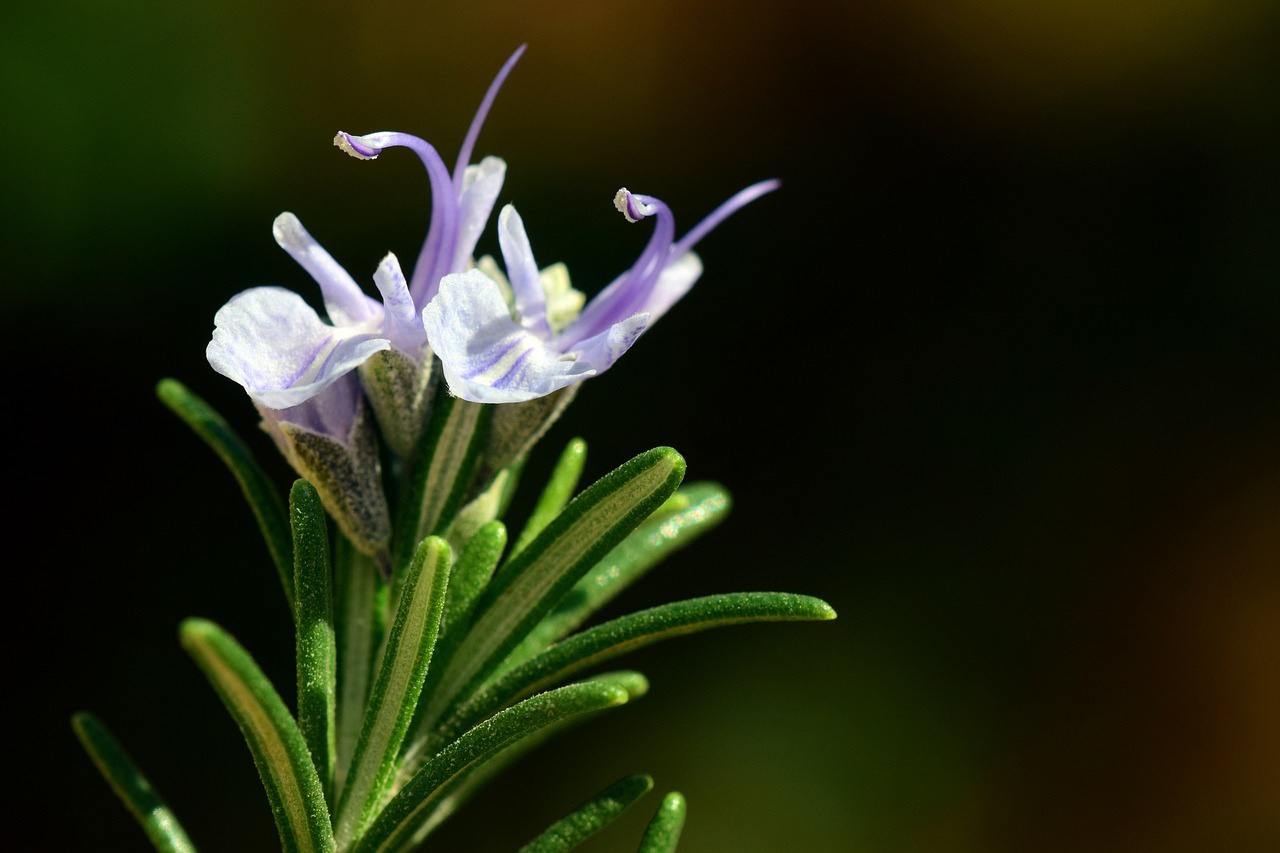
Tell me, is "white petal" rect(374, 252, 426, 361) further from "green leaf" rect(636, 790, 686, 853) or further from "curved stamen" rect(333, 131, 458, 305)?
"green leaf" rect(636, 790, 686, 853)

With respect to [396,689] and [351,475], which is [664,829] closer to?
[396,689]

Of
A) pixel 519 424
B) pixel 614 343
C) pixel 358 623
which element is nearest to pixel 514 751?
pixel 358 623

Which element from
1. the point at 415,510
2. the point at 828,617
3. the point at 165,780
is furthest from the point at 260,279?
the point at 828,617

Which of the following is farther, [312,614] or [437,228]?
[437,228]

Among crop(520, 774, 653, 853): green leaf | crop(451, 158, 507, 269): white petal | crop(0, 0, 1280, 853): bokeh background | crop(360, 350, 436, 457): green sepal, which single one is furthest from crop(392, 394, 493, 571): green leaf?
crop(0, 0, 1280, 853): bokeh background

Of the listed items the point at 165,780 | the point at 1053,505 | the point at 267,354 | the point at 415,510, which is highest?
the point at 267,354

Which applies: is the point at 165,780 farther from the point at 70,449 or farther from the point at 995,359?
the point at 995,359

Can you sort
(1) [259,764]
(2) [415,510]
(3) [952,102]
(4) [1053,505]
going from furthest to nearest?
(3) [952,102] < (4) [1053,505] < (2) [415,510] < (1) [259,764]

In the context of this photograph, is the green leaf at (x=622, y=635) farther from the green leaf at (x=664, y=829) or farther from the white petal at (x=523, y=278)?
the white petal at (x=523, y=278)
